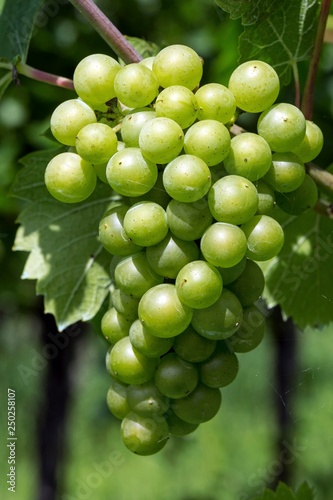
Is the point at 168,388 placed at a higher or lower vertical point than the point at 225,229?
lower

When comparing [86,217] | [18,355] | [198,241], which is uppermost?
[198,241]

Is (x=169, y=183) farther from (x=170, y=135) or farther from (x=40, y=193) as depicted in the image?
(x=40, y=193)

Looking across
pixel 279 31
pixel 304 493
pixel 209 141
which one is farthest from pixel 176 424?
pixel 279 31

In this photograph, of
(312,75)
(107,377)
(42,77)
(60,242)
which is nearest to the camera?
(312,75)

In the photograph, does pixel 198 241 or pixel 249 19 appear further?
pixel 249 19

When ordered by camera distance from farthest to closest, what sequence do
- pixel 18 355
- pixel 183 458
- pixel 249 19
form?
pixel 18 355
pixel 183 458
pixel 249 19

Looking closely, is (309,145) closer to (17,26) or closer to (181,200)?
(181,200)

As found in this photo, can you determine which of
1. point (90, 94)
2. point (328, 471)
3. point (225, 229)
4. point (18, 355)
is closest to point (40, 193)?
Result: point (90, 94)

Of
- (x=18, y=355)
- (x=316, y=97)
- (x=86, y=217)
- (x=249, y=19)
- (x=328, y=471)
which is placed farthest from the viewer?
(x=18, y=355)
